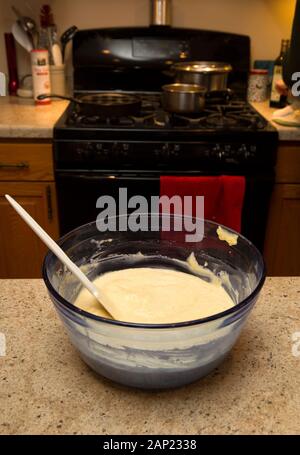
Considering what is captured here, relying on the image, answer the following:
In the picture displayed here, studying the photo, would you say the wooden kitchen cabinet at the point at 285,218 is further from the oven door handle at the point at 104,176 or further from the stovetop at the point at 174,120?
the oven door handle at the point at 104,176

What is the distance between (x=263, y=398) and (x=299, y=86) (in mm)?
1612

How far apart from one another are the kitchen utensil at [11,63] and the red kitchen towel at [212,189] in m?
1.06

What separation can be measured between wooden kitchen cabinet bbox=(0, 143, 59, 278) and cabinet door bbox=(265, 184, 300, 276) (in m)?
0.95

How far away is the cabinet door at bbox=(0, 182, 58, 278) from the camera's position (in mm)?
1898

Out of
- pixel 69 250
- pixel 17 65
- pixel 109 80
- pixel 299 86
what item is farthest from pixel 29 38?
pixel 69 250

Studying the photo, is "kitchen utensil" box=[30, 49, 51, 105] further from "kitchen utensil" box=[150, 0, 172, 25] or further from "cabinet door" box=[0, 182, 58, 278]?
"kitchen utensil" box=[150, 0, 172, 25]

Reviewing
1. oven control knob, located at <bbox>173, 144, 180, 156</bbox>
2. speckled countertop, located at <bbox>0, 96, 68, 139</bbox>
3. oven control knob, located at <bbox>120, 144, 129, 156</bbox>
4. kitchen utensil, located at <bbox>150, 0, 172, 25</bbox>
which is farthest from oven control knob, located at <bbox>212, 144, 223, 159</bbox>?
kitchen utensil, located at <bbox>150, 0, 172, 25</bbox>

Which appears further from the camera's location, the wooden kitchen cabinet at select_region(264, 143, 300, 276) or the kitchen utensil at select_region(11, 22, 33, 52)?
the kitchen utensil at select_region(11, 22, 33, 52)

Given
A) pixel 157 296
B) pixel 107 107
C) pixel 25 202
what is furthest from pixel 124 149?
pixel 157 296

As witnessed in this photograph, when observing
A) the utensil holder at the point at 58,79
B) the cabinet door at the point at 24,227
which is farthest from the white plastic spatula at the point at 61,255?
the utensil holder at the point at 58,79

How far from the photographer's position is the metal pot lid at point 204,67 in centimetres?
206

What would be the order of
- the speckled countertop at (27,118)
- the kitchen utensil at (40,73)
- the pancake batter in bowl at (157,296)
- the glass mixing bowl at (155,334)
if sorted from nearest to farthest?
the glass mixing bowl at (155,334)
the pancake batter in bowl at (157,296)
the speckled countertop at (27,118)
the kitchen utensil at (40,73)

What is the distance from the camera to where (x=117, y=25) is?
7.68ft

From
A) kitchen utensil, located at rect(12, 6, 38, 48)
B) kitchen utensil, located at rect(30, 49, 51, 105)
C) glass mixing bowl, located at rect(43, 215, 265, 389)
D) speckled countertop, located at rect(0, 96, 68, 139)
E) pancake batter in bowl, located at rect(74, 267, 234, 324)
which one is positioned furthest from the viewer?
kitchen utensil, located at rect(12, 6, 38, 48)
